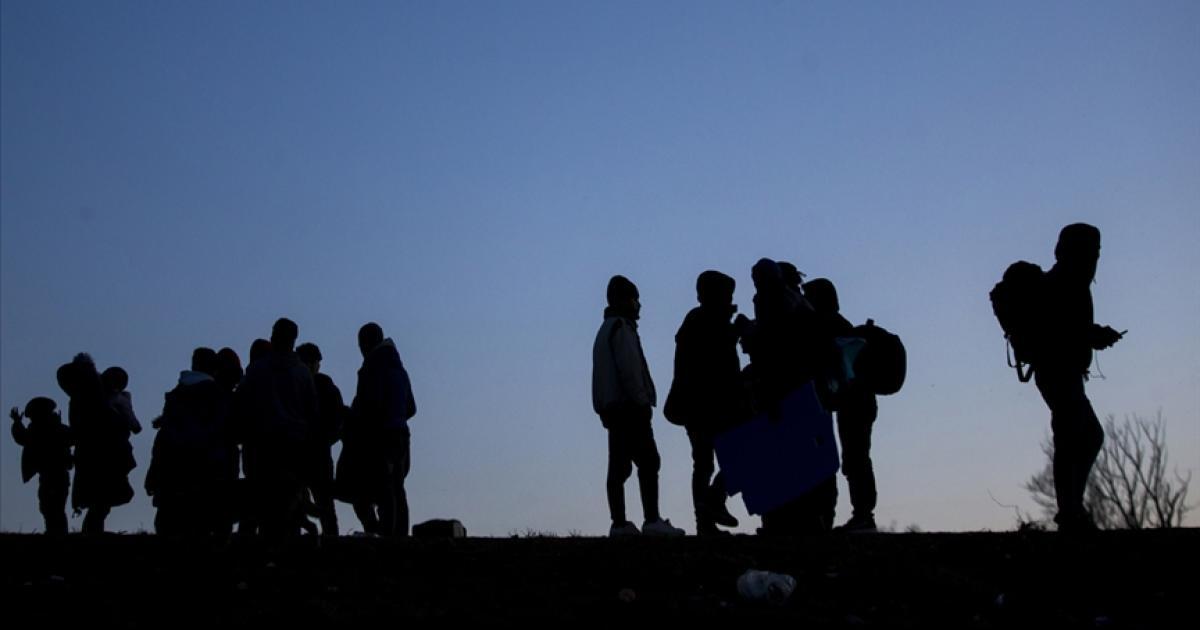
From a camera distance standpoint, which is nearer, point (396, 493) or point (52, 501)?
point (396, 493)

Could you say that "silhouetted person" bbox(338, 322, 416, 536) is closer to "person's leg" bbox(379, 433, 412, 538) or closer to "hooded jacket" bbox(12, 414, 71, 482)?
"person's leg" bbox(379, 433, 412, 538)

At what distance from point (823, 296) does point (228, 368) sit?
5.24 m

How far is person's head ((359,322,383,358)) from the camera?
43.5 ft

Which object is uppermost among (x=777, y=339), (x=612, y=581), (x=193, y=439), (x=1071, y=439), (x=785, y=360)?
(x=777, y=339)

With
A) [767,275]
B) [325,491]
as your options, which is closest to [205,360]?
[325,491]

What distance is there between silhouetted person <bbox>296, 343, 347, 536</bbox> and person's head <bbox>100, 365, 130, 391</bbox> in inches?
93.4

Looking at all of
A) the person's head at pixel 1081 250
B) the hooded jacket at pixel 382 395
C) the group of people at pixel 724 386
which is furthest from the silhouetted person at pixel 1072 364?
the hooded jacket at pixel 382 395

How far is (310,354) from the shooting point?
1348 cm

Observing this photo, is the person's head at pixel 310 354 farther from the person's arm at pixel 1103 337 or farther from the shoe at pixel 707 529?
the person's arm at pixel 1103 337

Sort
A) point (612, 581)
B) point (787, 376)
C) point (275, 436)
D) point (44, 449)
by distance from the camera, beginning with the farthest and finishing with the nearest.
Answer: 1. point (44, 449)
2. point (787, 376)
3. point (275, 436)
4. point (612, 581)

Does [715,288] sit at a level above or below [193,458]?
above

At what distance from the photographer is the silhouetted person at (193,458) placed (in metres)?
12.7

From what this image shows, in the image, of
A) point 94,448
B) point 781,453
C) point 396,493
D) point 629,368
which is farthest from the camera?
point 94,448

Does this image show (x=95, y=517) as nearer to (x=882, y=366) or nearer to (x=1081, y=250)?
(x=882, y=366)
